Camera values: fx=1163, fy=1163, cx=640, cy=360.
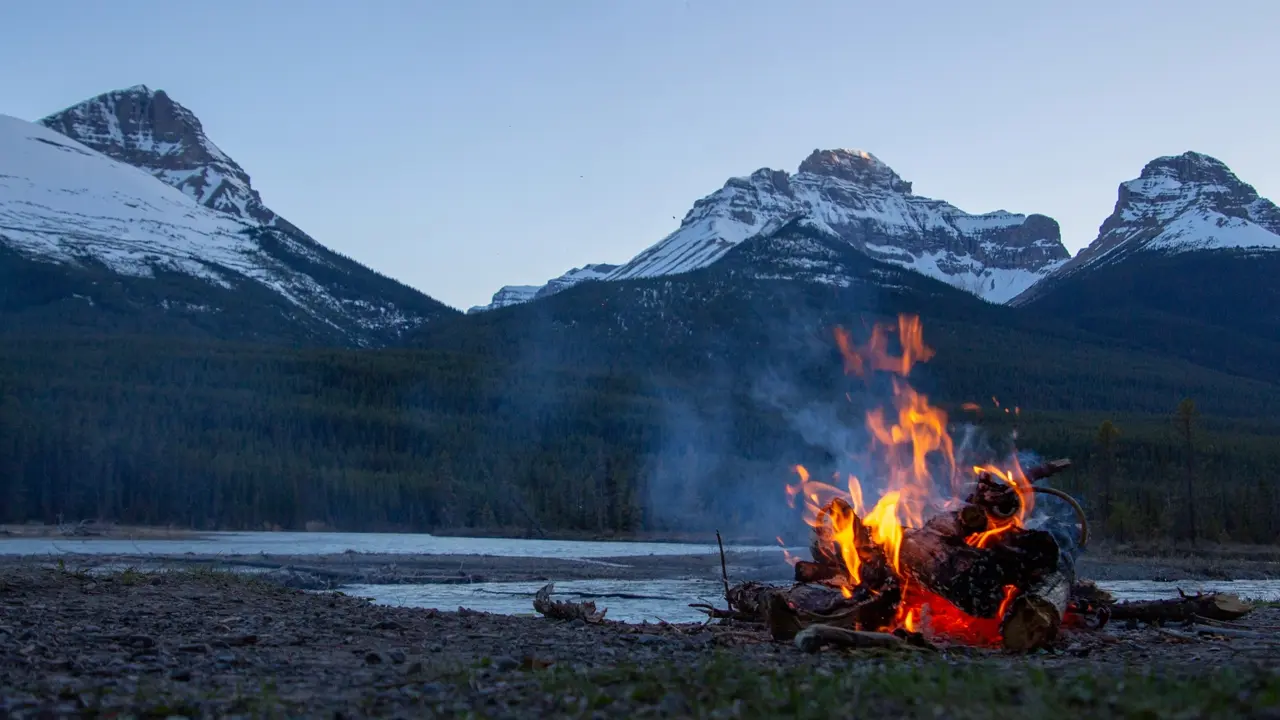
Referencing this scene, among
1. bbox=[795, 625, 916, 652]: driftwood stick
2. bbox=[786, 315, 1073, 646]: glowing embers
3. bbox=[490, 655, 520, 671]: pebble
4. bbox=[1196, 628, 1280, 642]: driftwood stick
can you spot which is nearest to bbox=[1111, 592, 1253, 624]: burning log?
bbox=[1196, 628, 1280, 642]: driftwood stick

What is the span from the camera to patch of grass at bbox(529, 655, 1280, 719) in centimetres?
856

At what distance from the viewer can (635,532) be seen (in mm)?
107750

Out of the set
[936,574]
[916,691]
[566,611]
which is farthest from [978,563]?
[566,611]

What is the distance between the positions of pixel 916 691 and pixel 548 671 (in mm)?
3807

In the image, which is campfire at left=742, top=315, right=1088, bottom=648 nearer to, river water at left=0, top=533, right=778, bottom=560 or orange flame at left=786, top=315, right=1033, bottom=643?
orange flame at left=786, top=315, right=1033, bottom=643

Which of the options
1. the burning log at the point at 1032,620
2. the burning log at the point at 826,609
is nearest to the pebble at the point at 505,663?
the burning log at the point at 826,609

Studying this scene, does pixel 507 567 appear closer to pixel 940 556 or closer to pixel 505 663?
pixel 940 556

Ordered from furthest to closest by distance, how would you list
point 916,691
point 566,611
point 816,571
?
point 566,611, point 816,571, point 916,691

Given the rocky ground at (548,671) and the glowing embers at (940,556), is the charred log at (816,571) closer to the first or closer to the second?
the glowing embers at (940,556)

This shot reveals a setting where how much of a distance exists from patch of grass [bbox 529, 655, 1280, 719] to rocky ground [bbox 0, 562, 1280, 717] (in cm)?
3

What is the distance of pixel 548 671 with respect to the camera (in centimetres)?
1155

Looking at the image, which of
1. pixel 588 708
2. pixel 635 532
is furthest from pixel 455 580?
pixel 635 532

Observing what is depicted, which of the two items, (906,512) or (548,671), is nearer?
(548,671)

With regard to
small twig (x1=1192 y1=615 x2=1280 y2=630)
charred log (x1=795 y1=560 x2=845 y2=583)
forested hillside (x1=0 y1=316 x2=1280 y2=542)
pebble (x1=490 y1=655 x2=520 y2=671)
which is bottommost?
small twig (x1=1192 y1=615 x2=1280 y2=630)
